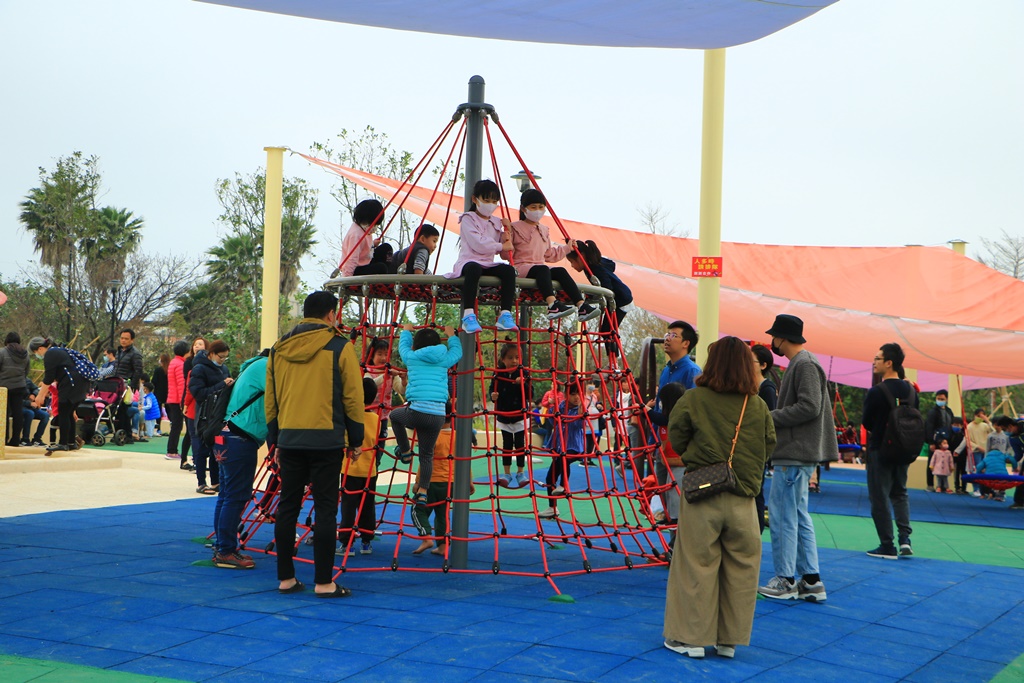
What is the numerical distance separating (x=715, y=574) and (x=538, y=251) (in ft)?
9.24

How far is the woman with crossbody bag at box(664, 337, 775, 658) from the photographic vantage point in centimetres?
417

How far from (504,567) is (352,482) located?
111 centimetres

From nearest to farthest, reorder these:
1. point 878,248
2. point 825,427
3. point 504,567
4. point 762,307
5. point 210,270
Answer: point 825,427, point 504,567, point 762,307, point 878,248, point 210,270

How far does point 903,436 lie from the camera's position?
6.97 m

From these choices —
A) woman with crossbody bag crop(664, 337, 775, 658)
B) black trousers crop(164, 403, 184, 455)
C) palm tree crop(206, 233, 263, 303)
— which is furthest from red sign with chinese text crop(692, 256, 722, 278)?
palm tree crop(206, 233, 263, 303)

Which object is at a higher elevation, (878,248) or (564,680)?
(878,248)

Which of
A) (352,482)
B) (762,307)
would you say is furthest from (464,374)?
(762,307)

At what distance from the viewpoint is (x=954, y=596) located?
19.2ft

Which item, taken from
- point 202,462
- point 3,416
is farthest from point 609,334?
point 3,416

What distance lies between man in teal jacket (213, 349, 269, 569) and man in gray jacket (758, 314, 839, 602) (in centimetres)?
296

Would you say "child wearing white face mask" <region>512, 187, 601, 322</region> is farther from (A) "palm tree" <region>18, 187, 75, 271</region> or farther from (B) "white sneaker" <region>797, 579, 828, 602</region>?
(A) "palm tree" <region>18, 187, 75, 271</region>

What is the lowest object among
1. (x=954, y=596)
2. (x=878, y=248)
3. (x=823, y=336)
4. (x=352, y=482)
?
(x=954, y=596)

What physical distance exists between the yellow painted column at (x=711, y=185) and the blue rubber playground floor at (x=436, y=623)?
2757 millimetres

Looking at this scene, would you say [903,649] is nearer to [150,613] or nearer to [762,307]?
[150,613]
